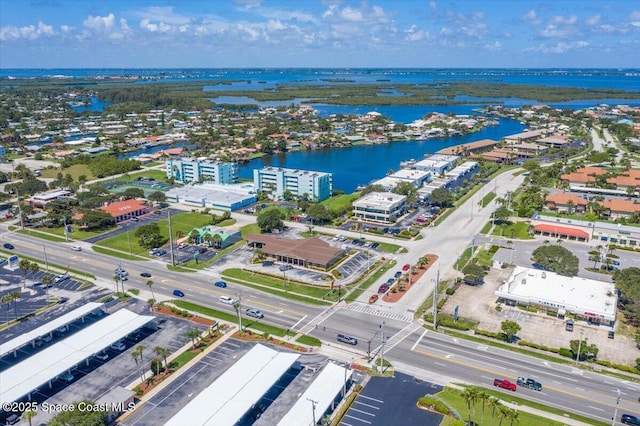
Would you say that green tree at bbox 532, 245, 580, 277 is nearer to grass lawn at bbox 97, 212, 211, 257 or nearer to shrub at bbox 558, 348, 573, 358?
shrub at bbox 558, 348, 573, 358

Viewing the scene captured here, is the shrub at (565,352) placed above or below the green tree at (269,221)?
below

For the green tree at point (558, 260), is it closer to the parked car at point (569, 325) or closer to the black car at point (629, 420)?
the parked car at point (569, 325)

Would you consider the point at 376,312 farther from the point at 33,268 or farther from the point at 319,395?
the point at 33,268

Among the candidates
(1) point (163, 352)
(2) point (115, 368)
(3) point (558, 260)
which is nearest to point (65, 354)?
(2) point (115, 368)

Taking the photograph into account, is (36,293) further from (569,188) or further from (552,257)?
(569,188)

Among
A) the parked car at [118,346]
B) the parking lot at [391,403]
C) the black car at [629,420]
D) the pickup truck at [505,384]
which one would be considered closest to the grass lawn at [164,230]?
the parked car at [118,346]

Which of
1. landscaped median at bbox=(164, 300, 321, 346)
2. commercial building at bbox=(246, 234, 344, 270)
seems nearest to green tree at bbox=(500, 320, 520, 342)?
landscaped median at bbox=(164, 300, 321, 346)
